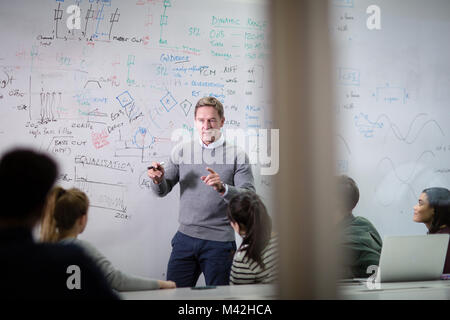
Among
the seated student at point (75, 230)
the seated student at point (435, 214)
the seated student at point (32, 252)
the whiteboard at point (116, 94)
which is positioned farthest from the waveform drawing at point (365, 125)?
the seated student at point (32, 252)

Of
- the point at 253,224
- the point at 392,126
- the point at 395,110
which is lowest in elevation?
the point at 253,224

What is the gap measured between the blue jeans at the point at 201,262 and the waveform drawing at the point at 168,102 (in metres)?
0.99

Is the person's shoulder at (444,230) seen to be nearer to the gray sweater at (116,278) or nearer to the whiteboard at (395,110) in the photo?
the whiteboard at (395,110)

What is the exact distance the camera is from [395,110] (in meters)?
3.61

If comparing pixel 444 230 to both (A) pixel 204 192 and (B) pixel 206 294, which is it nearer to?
(A) pixel 204 192

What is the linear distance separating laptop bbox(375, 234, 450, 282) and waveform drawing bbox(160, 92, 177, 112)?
200 centimetres

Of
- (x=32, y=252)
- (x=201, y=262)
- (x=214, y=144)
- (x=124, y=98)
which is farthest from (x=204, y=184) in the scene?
(x=32, y=252)

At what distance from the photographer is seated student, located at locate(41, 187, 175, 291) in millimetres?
1540

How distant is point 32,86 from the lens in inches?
119

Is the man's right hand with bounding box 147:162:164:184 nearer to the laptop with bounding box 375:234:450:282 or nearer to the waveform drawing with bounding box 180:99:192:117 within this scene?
the waveform drawing with bounding box 180:99:192:117

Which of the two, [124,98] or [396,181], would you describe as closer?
[124,98]

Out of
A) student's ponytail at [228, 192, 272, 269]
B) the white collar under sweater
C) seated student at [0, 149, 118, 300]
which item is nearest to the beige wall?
seated student at [0, 149, 118, 300]

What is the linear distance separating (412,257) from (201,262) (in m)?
1.41
